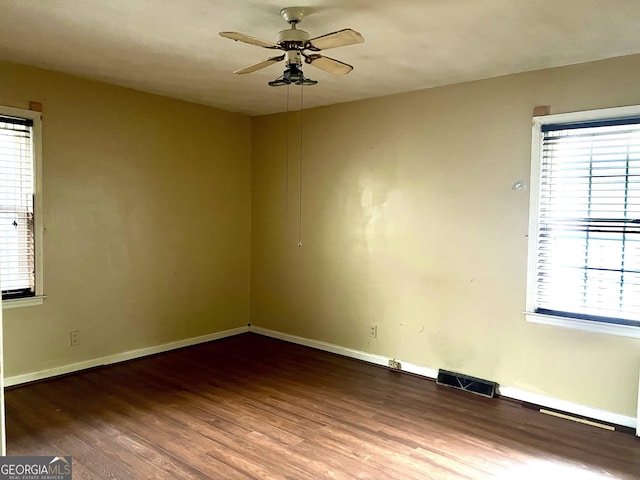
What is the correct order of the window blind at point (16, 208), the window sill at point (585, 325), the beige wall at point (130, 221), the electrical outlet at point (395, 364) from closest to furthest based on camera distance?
the window sill at point (585, 325), the window blind at point (16, 208), the beige wall at point (130, 221), the electrical outlet at point (395, 364)

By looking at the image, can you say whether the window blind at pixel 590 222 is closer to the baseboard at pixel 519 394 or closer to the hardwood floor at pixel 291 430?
the baseboard at pixel 519 394

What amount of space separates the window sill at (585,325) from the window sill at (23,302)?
3786mm

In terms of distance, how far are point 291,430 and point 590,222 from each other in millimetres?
2484

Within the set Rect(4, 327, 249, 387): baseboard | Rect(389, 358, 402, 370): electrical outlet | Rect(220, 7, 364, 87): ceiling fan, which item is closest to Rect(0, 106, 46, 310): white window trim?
Rect(4, 327, 249, 387): baseboard

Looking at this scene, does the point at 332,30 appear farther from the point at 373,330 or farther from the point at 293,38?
the point at 373,330

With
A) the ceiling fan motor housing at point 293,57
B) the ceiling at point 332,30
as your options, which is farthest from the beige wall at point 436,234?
the ceiling fan motor housing at point 293,57

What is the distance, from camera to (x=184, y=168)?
15.6 feet

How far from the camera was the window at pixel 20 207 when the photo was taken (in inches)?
141

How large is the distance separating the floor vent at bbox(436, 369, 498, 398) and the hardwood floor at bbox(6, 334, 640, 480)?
0.08m

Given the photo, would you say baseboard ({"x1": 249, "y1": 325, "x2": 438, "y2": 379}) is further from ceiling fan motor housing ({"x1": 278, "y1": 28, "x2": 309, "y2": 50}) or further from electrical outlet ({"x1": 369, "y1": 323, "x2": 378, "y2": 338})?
ceiling fan motor housing ({"x1": 278, "y1": 28, "x2": 309, "y2": 50})

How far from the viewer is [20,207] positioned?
3.65m

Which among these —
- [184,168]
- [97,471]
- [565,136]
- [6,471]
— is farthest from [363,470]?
[184,168]

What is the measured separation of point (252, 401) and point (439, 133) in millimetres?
2619

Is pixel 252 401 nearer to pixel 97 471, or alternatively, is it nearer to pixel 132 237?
pixel 97 471
